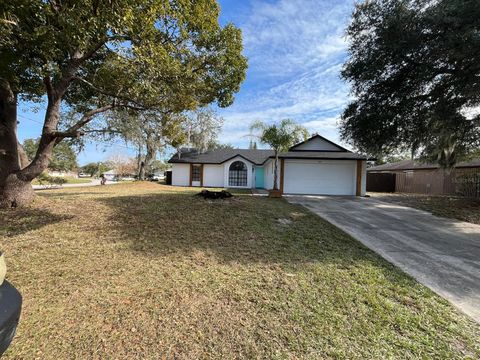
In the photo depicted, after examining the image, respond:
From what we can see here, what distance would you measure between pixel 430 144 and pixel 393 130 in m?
3.56

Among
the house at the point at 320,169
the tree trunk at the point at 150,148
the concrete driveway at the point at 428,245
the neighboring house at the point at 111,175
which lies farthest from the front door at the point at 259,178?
the neighboring house at the point at 111,175

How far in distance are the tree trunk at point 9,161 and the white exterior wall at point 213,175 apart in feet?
56.6

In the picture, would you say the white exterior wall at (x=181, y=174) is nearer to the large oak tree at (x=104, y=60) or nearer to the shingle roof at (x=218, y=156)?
the shingle roof at (x=218, y=156)

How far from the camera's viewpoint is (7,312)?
1.48 meters

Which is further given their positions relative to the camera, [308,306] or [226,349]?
[308,306]

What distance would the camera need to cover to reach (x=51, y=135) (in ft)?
22.3

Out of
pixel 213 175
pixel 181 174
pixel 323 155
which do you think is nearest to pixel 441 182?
pixel 323 155

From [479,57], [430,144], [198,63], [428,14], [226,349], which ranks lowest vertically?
[226,349]

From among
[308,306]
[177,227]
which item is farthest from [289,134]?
[308,306]

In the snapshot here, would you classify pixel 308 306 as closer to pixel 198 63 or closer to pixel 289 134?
pixel 198 63

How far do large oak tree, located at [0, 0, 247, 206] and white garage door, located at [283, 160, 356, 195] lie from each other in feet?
28.8

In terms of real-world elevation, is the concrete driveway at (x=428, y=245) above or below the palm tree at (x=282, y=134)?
below

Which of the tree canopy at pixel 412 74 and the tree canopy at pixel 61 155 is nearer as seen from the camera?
the tree canopy at pixel 412 74

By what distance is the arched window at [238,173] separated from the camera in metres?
23.6
